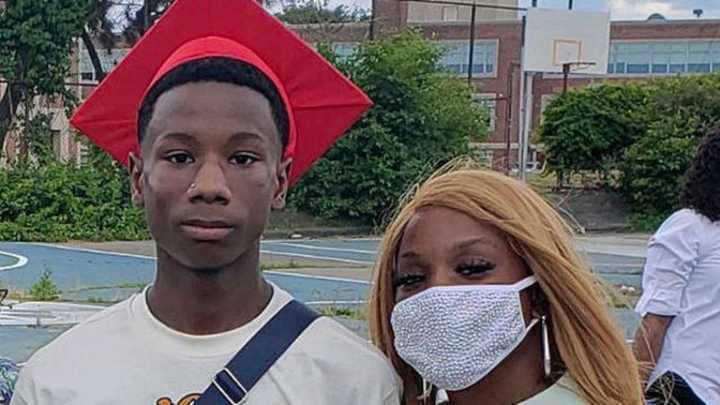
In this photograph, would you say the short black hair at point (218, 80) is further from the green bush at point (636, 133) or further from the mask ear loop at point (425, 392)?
the green bush at point (636, 133)

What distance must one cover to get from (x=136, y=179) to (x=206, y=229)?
24 centimetres

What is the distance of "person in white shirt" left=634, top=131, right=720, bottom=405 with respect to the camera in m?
4.06

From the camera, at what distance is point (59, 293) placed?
14680 mm

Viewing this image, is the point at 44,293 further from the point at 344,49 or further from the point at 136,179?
the point at 344,49

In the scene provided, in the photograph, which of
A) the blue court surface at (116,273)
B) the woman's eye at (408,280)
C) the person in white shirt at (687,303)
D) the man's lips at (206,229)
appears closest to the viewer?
the man's lips at (206,229)

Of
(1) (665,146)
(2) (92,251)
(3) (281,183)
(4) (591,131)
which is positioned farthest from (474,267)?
(4) (591,131)

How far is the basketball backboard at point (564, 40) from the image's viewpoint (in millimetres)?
29062

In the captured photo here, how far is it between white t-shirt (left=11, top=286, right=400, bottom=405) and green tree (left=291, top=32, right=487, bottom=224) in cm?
2622

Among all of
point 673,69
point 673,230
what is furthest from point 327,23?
point 673,230

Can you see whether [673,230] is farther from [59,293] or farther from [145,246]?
[145,246]

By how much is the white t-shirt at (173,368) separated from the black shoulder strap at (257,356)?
0.02 meters

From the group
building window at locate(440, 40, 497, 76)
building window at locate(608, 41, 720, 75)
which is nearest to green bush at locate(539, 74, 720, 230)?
building window at locate(440, 40, 497, 76)

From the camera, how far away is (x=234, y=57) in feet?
6.86

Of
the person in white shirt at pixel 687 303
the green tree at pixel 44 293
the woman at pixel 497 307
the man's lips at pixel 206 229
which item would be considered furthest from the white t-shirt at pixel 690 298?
the green tree at pixel 44 293
